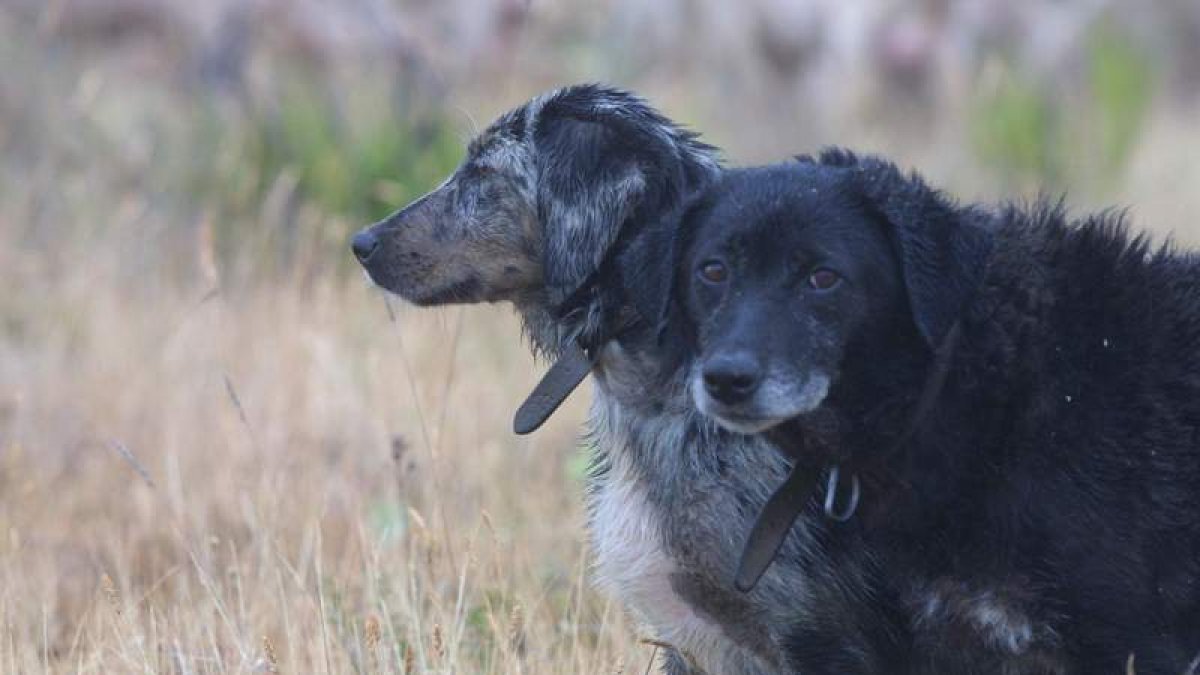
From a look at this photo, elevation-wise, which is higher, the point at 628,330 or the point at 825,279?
the point at 825,279

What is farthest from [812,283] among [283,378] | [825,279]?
[283,378]

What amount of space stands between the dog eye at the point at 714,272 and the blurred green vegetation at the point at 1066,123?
7.87m

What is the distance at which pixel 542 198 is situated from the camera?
488 centimetres

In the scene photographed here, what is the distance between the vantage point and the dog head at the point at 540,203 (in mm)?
4738

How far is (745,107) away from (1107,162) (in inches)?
106

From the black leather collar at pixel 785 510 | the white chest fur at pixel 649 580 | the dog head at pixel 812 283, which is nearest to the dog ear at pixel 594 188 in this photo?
the white chest fur at pixel 649 580

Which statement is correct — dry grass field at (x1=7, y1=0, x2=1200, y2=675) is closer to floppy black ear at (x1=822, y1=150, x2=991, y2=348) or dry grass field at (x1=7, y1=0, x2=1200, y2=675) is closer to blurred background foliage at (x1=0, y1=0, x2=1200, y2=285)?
blurred background foliage at (x1=0, y1=0, x2=1200, y2=285)

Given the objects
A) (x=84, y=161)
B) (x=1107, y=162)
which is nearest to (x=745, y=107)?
(x=1107, y=162)

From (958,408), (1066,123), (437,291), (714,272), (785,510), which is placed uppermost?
(714,272)

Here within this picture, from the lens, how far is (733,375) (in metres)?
3.71

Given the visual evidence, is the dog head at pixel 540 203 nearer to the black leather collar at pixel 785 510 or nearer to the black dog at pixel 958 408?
the black dog at pixel 958 408

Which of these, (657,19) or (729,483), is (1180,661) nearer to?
(729,483)

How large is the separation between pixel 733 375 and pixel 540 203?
1.33 metres

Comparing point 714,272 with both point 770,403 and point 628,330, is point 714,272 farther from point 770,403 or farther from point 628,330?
point 628,330
